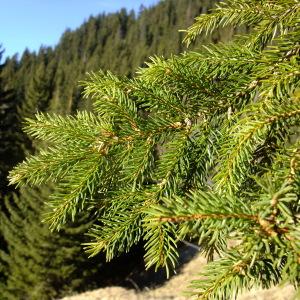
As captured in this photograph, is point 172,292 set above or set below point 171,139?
below

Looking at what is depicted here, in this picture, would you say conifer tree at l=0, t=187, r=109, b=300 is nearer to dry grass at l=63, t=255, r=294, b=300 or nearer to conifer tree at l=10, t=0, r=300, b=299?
dry grass at l=63, t=255, r=294, b=300

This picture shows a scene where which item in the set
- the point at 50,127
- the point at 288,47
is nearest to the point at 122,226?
the point at 50,127

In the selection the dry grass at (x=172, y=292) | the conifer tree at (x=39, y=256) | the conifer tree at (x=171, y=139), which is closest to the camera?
the conifer tree at (x=171, y=139)

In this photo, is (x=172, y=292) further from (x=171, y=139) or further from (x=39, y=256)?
(x=171, y=139)

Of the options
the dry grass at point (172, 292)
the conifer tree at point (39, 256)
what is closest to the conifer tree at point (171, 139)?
the dry grass at point (172, 292)

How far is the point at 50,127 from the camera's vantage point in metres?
1.69

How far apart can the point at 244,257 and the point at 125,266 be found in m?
23.7

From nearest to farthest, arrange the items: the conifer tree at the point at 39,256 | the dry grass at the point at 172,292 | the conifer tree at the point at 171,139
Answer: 1. the conifer tree at the point at 171,139
2. the dry grass at the point at 172,292
3. the conifer tree at the point at 39,256

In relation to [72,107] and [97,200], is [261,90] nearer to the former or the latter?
[97,200]

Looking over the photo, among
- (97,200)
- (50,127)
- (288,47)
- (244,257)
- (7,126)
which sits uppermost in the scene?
(7,126)

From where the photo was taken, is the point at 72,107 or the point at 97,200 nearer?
the point at 97,200

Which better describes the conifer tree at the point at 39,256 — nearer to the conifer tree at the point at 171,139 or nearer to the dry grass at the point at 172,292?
the dry grass at the point at 172,292

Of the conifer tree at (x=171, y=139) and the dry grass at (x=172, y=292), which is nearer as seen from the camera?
the conifer tree at (x=171, y=139)

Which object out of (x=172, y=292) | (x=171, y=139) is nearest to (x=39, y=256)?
(x=172, y=292)
